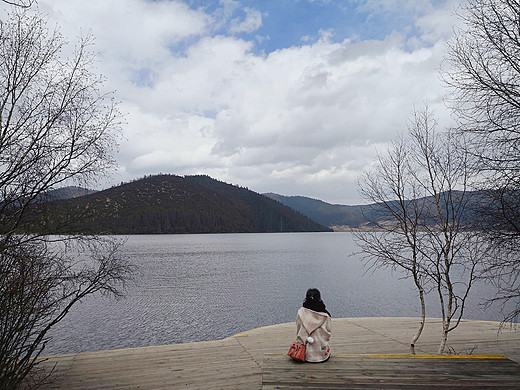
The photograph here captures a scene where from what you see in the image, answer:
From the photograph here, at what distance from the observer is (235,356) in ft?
23.2

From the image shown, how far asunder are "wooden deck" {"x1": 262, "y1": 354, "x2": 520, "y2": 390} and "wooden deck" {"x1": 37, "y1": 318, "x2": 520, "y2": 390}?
52 millimetres

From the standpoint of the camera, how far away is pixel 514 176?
19.2ft

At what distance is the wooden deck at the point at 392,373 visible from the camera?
12.8 feet

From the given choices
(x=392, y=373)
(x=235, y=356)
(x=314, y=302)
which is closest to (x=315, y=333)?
(x=314, y=302)

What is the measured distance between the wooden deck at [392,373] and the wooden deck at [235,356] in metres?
0.05

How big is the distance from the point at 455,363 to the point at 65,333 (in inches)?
582

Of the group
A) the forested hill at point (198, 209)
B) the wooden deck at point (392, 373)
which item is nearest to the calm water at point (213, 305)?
the wooden deck at point (392, 373)

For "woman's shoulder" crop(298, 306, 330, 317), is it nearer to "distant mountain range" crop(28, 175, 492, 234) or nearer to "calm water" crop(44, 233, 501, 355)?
"calm water" crop(44, 233, 501, 355)

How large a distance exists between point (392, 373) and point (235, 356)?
3.59 meters

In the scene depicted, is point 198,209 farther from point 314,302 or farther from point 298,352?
point 298,352

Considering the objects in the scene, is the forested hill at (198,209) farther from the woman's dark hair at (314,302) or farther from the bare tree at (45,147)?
the woman's dark hair at (314,302)

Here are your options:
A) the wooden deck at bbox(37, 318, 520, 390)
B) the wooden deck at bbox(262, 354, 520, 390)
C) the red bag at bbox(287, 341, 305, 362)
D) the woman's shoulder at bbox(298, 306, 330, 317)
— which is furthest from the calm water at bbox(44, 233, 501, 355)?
the wooden deck at bbox(262, 354, 520, 390)

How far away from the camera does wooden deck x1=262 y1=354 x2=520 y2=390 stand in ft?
12.8

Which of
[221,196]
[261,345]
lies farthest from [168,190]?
[261,345]
